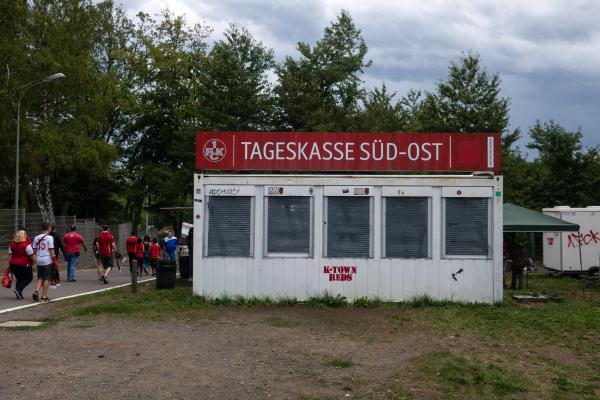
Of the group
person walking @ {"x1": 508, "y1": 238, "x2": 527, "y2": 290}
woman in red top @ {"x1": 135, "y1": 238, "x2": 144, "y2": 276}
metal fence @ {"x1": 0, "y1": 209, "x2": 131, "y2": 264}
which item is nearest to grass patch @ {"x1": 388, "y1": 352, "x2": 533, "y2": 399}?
person walking @ {"x1": 508, "y1": 238, "x2": 527, "y2": 290}

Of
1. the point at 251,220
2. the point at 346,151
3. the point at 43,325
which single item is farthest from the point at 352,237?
the point at 43,325

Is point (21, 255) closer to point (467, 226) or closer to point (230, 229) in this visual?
point (230, 229)

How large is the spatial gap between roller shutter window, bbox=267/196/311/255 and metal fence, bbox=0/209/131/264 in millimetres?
19202

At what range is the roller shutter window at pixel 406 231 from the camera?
538 inches

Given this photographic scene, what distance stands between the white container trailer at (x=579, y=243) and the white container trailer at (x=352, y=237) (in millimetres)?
11065

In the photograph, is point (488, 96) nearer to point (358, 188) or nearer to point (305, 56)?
point (305, 56)

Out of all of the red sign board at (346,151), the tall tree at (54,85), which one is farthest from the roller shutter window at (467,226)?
the tall tree at (54,85)

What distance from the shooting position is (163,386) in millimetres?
6887

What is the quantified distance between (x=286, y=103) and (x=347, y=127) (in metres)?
3.76

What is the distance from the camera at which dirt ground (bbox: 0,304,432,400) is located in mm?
6812

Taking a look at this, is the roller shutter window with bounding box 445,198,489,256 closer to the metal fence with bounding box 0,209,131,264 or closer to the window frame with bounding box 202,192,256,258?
the window frame with bounding box 202,192,256,258

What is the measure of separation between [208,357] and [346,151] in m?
6.51

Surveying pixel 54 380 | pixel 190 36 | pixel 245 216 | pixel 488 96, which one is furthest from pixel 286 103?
pixel 54 380

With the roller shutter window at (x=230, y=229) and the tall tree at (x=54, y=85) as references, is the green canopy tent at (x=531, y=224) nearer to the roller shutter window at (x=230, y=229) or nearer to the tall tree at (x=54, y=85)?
the roller shutter window at (x=230, y=229)
